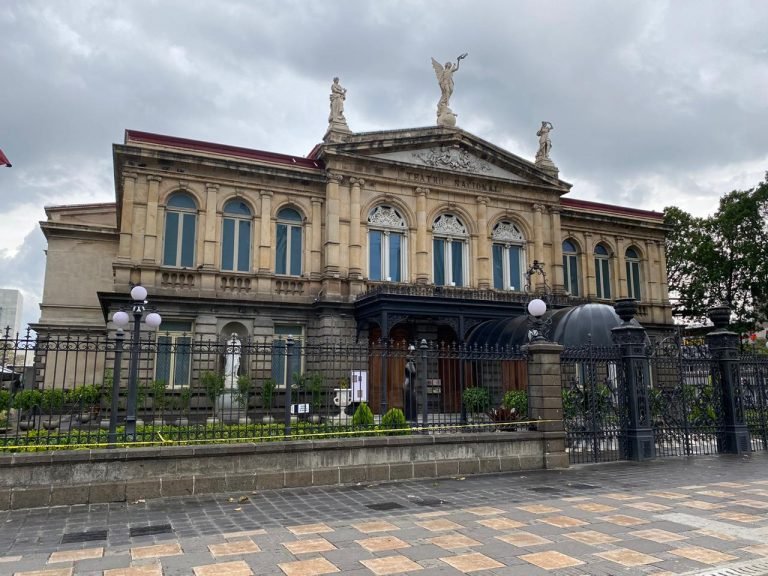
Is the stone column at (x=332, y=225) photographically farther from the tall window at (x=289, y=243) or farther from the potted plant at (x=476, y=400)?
the potted plant at (x=476, y=400)

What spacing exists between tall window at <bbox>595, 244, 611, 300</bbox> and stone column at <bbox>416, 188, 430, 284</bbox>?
427 inches

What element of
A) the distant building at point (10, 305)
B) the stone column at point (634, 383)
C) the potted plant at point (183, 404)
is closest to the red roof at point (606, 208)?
the stone column at point (634, 383)

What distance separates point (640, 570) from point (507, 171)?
24433 millimetres

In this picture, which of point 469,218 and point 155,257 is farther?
point 469,218

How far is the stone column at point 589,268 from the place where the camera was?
3100 cm

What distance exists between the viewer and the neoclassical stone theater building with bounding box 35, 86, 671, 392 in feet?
74.7

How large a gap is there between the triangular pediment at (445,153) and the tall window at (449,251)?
237cm

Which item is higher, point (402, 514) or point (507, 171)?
point (507, 171)

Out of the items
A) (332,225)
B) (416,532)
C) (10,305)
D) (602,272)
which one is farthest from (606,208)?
(10,305)

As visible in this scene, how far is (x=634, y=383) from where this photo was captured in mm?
13914

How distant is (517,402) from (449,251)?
12347 millimetres

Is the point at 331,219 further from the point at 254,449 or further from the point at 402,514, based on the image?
the point at 402,514

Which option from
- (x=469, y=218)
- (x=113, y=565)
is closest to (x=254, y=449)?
(x=113, y=565)

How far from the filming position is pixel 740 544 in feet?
22.0
